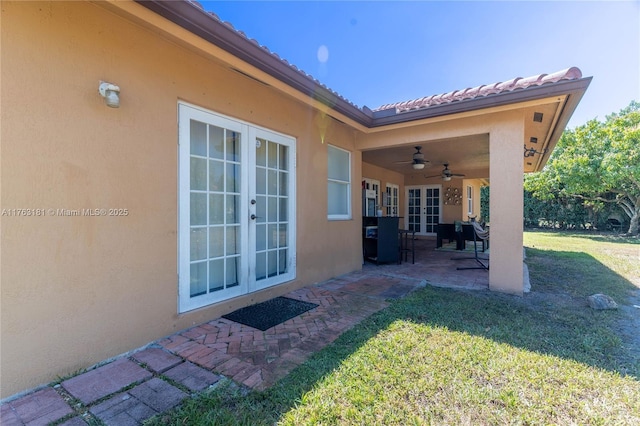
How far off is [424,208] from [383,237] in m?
7.15

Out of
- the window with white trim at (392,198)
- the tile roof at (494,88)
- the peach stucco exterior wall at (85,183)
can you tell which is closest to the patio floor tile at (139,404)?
the peach stucco exterior wall at (85,183)

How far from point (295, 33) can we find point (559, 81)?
5917 millimetres

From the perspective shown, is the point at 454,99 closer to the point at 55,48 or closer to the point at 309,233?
the point at 309,233

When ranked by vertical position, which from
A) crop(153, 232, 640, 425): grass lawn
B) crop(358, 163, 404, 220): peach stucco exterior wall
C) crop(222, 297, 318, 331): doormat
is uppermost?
crop(358, 163, 404, 220): peach stucco exterior wall

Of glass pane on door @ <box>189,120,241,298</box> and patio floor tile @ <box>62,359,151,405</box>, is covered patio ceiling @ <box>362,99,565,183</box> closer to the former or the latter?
glass pane on door @ <box>189,120,241,298</box>

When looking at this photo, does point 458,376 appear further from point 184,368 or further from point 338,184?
point 338,184

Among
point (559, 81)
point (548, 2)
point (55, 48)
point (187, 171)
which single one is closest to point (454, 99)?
point (559, 81)

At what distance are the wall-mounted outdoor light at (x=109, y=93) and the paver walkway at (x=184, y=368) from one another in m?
2.46

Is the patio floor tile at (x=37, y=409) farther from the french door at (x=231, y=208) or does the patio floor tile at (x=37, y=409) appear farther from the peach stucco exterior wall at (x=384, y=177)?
the peach stucco exterior wall at (x=384, y=177)

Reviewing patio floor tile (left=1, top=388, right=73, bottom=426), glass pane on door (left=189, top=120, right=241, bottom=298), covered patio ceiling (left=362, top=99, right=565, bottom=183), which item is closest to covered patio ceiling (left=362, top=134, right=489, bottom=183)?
covered patio ceiling (left=362, top=99, right=565, bottom=183)

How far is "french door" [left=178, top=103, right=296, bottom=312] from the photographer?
3529 millimetres

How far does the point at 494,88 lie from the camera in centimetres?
457

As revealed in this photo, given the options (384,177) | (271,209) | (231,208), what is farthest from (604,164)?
(231,208)

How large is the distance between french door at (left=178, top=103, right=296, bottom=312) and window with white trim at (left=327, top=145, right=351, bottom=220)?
138 centimetres
